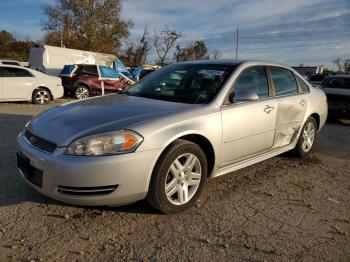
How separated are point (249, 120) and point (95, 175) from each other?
6.72ft

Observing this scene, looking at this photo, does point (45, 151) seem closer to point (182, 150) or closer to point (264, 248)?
point (182, 150)

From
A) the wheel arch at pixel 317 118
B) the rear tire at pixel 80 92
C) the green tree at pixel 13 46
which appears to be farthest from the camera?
the green tree at pixel 13 46

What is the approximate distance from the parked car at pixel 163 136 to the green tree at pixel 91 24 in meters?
36.0

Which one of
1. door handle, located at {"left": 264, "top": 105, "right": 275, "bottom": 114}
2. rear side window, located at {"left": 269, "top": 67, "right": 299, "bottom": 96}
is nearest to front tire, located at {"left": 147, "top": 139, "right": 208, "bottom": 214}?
door handle, located at {"left": 264, "top": 105, "right": 275, "bottom": 114}

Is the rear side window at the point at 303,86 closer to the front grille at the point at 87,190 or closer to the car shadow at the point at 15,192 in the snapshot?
the car shadow at the point at 15,192

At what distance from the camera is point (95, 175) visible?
3.30 meters

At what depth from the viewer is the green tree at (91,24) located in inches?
1531

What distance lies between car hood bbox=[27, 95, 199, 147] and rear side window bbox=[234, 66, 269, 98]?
856 millimetres

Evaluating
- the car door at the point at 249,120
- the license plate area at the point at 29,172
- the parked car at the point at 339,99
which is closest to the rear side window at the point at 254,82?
the car door at the point at 249,120

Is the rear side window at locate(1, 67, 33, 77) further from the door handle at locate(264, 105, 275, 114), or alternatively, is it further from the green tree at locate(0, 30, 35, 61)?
the green tree at locate(0, 30, 35, 61)

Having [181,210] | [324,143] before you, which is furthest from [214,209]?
[324,143]

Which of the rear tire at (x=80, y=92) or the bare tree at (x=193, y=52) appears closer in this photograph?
the rear tire at (x=80, y=92)

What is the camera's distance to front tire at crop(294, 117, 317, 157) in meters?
6.00

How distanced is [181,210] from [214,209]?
1.18ft
